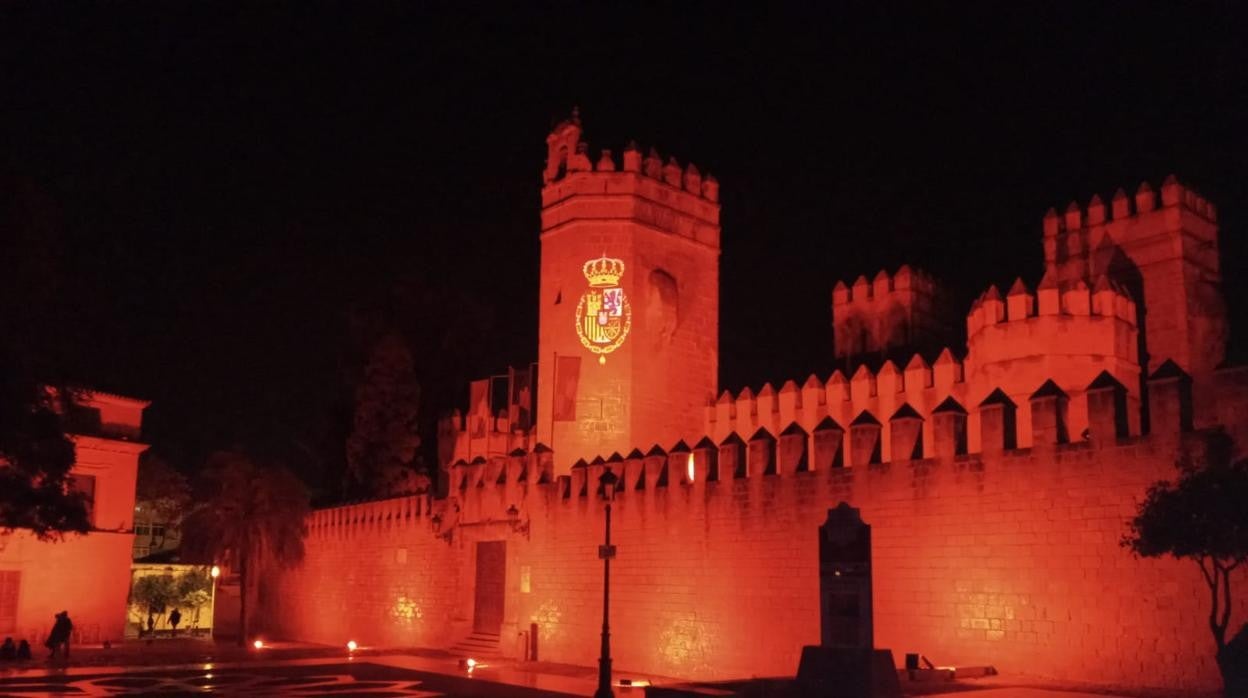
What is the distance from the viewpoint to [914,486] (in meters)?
17.2

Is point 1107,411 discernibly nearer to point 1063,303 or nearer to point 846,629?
point 846,629

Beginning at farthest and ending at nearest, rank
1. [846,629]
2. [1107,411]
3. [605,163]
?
[605,163] < [1107,411] < [846,629]

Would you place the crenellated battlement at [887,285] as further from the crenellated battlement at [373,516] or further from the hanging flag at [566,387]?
the crenellated battlement at [373,516]

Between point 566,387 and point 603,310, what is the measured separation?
210cm

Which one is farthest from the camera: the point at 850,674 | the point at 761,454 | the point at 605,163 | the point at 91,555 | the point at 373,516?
the point at 91,555

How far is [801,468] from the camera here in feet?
63.4

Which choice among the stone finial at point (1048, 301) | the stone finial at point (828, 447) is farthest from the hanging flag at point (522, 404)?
the stone finial at point (828, 447)

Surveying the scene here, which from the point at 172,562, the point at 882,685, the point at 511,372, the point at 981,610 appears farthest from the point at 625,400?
the point at 172,562

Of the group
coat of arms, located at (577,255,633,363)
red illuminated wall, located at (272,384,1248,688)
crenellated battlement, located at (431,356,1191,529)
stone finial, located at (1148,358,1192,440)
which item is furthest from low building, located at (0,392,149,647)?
stone finial, located at (1148,358,1192,440)

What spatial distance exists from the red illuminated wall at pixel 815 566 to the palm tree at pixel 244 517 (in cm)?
837

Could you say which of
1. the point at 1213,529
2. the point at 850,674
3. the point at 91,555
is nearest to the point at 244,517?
the point at 91,555

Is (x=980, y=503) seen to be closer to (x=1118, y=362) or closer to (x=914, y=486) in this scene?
(x=914, y=486)

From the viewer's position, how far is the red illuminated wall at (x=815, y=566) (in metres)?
14.4

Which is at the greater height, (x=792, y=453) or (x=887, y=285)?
(x=887, y=285)
